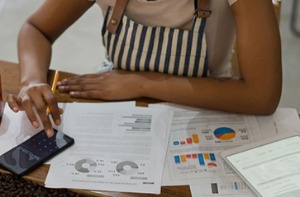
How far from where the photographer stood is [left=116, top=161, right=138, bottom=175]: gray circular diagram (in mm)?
982

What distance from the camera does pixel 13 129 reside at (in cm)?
109

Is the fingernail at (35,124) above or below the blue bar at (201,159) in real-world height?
below

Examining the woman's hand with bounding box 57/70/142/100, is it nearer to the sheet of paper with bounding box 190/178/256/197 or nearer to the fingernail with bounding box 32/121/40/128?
the fingernail with bounding box 32/121/40/128

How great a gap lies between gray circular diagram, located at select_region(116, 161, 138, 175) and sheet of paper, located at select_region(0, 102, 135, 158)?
22 centimetres

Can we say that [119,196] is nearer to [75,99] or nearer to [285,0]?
[75,99]

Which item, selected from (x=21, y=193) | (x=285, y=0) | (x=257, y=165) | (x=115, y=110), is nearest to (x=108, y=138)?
(x=115, y=110)

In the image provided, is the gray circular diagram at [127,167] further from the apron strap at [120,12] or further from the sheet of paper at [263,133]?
the apron strap at [120,12]

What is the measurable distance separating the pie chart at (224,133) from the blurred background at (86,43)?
1174 millimetres

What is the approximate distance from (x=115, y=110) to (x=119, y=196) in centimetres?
26

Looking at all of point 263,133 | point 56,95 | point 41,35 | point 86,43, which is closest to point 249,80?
point 263,133

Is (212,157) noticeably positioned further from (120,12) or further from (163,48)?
(120,12)

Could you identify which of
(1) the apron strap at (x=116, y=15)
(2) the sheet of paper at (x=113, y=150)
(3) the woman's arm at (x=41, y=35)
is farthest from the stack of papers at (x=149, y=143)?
(1) the apron strap at (x=116, y=15)

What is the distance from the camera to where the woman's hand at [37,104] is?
1.07 meters

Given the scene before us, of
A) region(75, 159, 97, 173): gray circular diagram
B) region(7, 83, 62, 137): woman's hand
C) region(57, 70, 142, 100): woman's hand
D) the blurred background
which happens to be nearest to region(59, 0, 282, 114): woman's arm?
region(57, 70, 142, 100): woman's hand
